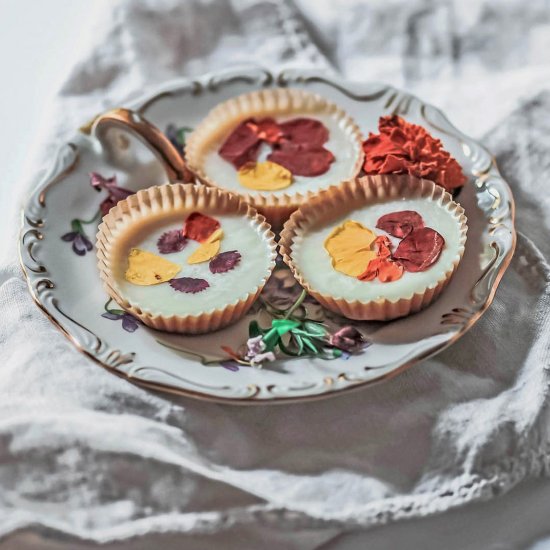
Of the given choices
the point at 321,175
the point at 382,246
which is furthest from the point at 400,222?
the point at 321,175

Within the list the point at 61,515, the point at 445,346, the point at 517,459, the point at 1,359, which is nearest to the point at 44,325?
the point at 1,359

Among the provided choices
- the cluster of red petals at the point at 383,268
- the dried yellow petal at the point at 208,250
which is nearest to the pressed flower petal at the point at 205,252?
the dried yellow petal at the point at 208,250

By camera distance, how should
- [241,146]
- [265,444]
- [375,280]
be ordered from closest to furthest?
[265,444]
[375,280]
[241,146]

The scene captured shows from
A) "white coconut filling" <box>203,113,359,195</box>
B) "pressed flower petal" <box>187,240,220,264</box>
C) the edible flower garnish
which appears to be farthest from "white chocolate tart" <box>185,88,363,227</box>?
the edible flower garnish

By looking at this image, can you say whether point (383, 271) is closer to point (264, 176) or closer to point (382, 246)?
point (382, 246)

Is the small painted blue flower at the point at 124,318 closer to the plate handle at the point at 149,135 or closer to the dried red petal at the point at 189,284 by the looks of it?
the dried red petal at the point at 189,284
